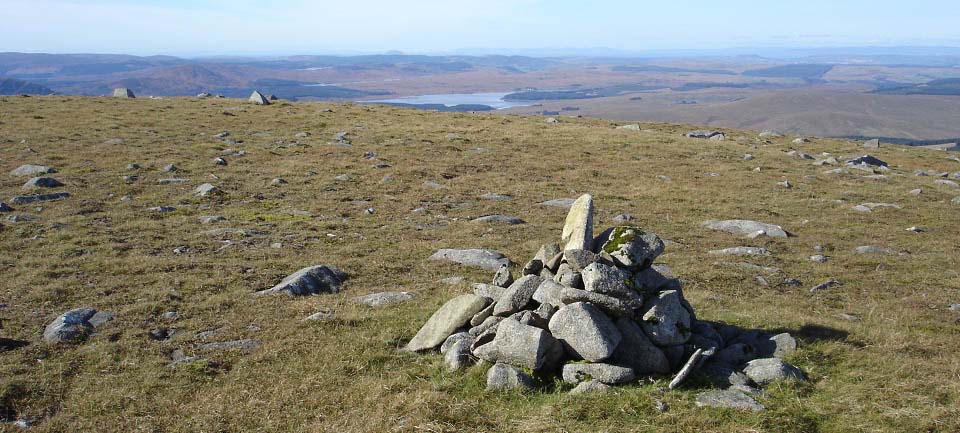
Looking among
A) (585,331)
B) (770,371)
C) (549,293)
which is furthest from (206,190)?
(770,371)

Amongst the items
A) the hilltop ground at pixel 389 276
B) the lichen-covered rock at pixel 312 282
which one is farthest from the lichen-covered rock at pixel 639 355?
the lichen-covered rock at pixel 312 282

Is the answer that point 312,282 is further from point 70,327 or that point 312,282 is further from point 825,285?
point 825,285

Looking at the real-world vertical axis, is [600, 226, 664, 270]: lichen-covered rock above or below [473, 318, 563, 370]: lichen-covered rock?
above

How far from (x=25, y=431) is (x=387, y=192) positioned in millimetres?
21222

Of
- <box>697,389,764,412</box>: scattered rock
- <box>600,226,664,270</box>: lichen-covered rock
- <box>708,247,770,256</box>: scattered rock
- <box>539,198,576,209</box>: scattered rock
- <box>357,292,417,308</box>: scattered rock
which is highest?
<box>600,226,664,270</box>: lichen-covered rock

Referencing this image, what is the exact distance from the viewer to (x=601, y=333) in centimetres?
1027

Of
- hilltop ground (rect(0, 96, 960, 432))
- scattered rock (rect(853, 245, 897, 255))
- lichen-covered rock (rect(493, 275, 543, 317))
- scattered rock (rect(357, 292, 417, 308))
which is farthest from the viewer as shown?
scattered rock (rect(853, 245, 897, 255))

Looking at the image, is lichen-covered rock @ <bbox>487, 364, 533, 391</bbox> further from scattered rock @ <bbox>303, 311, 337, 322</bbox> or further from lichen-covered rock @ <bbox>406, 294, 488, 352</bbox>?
scattered rock @ <bbox>303, 311, 337, 322</bbox>

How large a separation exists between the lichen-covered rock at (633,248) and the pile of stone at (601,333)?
0.02 metres

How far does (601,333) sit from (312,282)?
30.2 ft

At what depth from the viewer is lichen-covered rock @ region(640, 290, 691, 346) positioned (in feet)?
35.7

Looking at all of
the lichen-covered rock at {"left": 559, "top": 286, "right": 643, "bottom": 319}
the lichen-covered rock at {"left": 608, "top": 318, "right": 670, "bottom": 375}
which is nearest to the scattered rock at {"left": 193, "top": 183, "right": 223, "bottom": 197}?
the lichen-covered rock at {"left": 559, "top": 286, "right": 643, "bottom": 319}

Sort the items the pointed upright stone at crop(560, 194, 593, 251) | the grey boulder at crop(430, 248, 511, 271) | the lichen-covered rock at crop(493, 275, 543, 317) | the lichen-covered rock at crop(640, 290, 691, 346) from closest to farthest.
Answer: the lichen-covered rock at crop(640, 290, 691, 346)
the lichen-covered rock at crop(493, 275, 543, 317)
the pointed upright stone at crop(560, 194, 593, 251)
the grey boulder at crop(430, 248, 511, 271)

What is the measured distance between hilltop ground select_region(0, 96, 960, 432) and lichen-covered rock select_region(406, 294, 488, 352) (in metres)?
0.42
